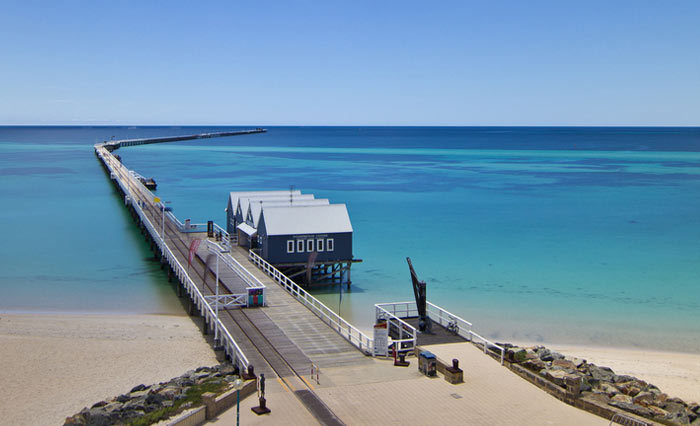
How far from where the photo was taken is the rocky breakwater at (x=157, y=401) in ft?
62.8

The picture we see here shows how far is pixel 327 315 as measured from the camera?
2891 centimetres

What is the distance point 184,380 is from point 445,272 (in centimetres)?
2611

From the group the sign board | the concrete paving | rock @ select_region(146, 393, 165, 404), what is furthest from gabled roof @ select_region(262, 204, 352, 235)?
rock @ select_region(146, 393, 165, 404)

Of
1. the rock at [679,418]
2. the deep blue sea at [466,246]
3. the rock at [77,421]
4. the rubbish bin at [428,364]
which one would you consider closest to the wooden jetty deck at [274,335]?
the rubbish bin at [428,364]

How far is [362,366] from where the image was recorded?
904 inches

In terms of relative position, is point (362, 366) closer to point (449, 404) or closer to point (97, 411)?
point (449, 404)

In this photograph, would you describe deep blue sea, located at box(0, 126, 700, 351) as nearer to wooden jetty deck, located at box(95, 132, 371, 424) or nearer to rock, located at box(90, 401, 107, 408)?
wooden jetty deck, located at box(95, 132, 371, 424)

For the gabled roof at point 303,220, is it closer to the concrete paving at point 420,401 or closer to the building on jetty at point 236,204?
the building on jetty at point 236,204

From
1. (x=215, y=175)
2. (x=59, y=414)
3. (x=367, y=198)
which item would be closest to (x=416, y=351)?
(x=59, y=414)

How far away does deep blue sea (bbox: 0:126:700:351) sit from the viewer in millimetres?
36531

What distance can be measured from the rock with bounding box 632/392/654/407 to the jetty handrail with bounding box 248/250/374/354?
9.32m

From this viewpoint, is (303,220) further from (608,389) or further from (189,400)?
(608,389)

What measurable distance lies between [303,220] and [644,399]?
922 inches

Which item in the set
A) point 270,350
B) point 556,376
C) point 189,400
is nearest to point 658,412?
point 556,376
